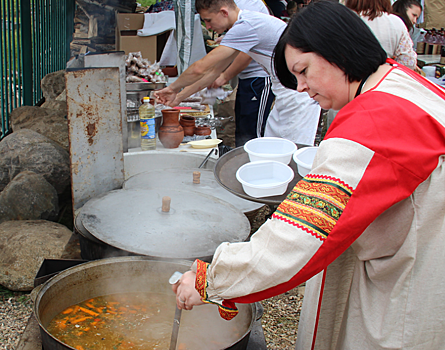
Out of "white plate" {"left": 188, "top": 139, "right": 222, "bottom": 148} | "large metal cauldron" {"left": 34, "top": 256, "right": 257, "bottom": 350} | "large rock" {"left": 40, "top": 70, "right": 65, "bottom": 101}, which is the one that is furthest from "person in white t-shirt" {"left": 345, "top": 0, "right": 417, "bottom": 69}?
"large rock" {"left": 40, "top": 70, "right": 65, "bottom": 101}

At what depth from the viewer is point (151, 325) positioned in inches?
72.9

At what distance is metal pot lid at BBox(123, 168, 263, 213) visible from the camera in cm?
278

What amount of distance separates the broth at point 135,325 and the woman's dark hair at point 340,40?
1173 millimetres

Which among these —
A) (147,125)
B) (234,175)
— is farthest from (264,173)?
(147,125)

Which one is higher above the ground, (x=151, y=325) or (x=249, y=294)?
(x=249, y=294)

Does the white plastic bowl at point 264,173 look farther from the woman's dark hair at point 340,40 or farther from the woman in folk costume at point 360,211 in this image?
the woman's dark hair at point 340,40

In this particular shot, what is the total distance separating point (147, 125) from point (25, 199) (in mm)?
1424

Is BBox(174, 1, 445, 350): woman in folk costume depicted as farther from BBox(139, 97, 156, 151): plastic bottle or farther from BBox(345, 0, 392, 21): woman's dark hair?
BBox(345, 0, 392, 21): woman's dark hair

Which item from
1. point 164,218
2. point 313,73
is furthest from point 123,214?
point 313,73

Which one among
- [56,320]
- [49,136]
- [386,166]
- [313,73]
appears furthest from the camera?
[49,136]

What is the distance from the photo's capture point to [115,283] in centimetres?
192

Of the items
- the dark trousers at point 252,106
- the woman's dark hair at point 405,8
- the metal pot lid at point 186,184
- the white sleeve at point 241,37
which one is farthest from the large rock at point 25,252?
the woman's dark hair at point 405,8

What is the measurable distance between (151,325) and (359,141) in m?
1.37

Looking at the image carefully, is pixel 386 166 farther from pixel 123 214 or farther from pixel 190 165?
pixel 190 165
